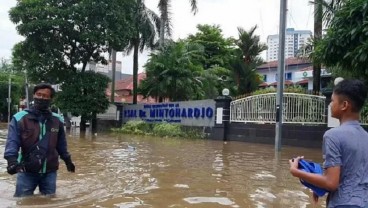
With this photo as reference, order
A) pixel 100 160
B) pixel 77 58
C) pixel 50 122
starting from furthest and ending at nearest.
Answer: pixel 77 58 < pixel 100 160 < pixel 50 122

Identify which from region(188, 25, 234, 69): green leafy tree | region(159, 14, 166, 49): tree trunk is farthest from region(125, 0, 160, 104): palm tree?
region(188, 25, 234, 69): green leafy tree

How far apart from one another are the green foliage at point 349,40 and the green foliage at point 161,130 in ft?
35.7

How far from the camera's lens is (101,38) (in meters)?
25.8

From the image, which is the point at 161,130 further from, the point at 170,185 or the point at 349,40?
the point at 170,185

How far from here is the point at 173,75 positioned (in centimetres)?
2727

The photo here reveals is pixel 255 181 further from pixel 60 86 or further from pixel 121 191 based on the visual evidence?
pixel 60 86

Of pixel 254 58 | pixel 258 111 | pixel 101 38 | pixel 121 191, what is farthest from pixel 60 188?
pixel 254 58

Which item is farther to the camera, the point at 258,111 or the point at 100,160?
the point at 258,111

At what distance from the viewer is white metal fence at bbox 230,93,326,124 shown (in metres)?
16.2

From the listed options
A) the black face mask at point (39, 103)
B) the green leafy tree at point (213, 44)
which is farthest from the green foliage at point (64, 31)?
the black face mask at point (39, 103)

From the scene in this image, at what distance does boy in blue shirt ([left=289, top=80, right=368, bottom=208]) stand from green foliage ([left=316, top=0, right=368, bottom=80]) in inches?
280

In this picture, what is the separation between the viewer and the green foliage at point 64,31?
25.1 metres

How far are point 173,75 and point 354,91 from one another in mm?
24837

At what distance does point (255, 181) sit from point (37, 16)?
2080 cm
